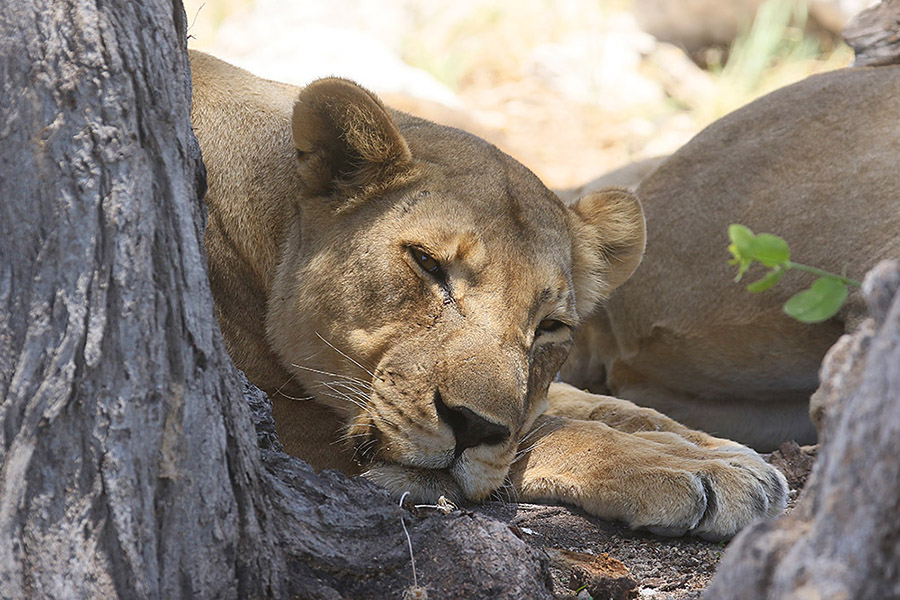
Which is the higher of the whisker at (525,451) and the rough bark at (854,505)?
the rough bark at (854,505)

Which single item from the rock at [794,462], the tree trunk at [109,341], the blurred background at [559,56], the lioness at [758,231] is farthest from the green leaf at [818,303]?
the blurred background at [559,56]

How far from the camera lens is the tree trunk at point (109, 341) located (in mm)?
1772

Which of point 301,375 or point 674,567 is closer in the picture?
point 674,567

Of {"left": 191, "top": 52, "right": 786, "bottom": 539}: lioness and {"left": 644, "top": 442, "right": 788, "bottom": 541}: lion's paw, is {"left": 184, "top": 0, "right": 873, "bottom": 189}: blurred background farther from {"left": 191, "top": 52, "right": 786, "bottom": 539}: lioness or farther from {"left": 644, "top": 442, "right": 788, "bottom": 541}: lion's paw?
{"left": 644, "top": 442, "right": 788, "bottom": 541}: lion's paw

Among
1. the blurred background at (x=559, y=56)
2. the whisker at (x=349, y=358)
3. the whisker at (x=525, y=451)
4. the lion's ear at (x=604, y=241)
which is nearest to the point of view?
the whisker at (x=349, y=358)

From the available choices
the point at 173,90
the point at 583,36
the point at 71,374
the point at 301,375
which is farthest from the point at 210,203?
the point at 583,36

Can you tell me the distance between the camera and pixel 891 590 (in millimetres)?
1246

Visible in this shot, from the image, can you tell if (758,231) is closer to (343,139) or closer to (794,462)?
(794,462)

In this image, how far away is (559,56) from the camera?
12188 millimetres

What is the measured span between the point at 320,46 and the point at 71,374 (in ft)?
27.7

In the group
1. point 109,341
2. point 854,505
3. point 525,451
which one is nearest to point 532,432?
point 525,451

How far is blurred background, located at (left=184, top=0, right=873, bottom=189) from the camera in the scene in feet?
32.4

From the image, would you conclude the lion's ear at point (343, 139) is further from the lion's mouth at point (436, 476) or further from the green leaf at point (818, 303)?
the green leaf at point (818, 303)

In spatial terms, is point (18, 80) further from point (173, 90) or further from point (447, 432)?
point (447, 432)
